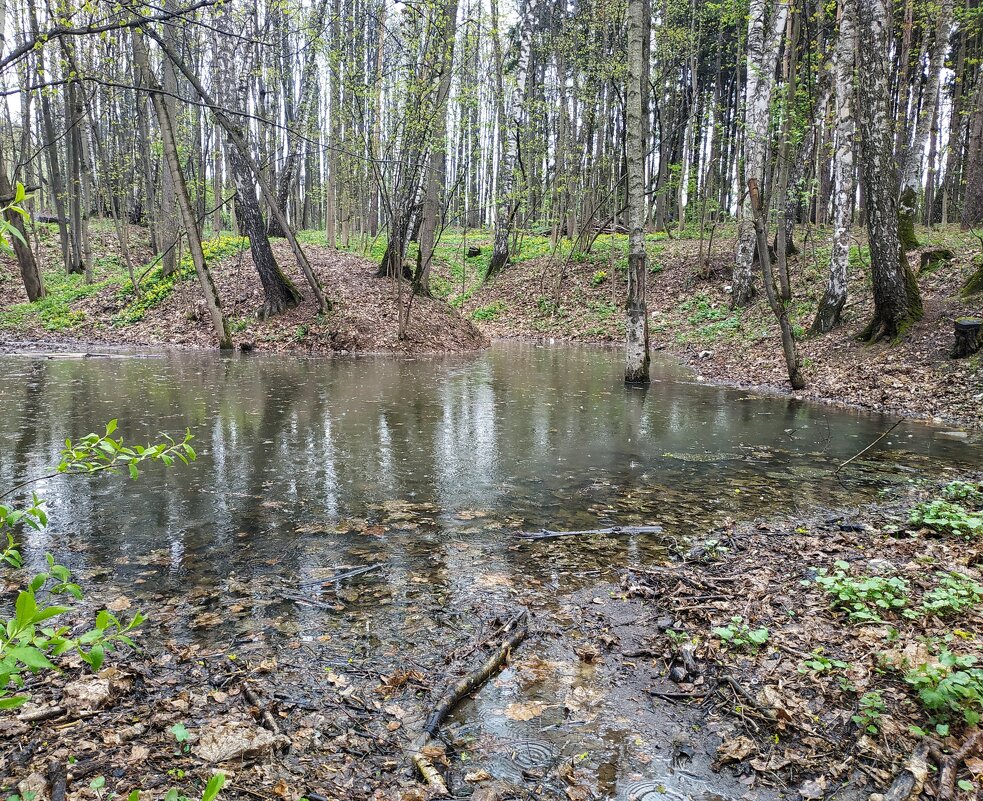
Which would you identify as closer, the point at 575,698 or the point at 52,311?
the point at 575,698

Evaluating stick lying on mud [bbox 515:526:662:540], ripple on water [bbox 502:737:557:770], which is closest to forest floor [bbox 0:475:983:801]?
ripple on water [bbox 502:737:557:770]

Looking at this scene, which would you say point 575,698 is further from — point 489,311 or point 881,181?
point 489,311

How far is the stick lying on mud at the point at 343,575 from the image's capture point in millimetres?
3947

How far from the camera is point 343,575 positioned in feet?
13.4

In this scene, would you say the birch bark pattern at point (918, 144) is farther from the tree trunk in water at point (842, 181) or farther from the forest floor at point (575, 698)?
the forest floor at point (575, 698)

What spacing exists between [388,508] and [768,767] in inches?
143

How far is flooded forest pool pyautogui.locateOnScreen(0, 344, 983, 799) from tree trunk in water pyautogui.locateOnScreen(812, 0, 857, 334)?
401 centimetres

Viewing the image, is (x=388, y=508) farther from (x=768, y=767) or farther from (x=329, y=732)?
(x=768, y=767)

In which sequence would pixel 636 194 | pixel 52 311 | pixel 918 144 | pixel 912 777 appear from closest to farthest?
pixel 912 777, pixel 636 194, pixel 918 144, pixel 52 311

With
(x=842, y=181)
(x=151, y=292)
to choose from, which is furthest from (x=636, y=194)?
(x=151, y=292)

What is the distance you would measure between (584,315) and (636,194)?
12.4m

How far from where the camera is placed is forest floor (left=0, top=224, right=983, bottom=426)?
35.7 ft

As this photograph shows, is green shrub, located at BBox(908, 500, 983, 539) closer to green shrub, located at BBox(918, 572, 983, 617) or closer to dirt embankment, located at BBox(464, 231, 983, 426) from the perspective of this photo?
green shrub, located at BBox(918, 572, 983, 617)

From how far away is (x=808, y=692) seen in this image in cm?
286
